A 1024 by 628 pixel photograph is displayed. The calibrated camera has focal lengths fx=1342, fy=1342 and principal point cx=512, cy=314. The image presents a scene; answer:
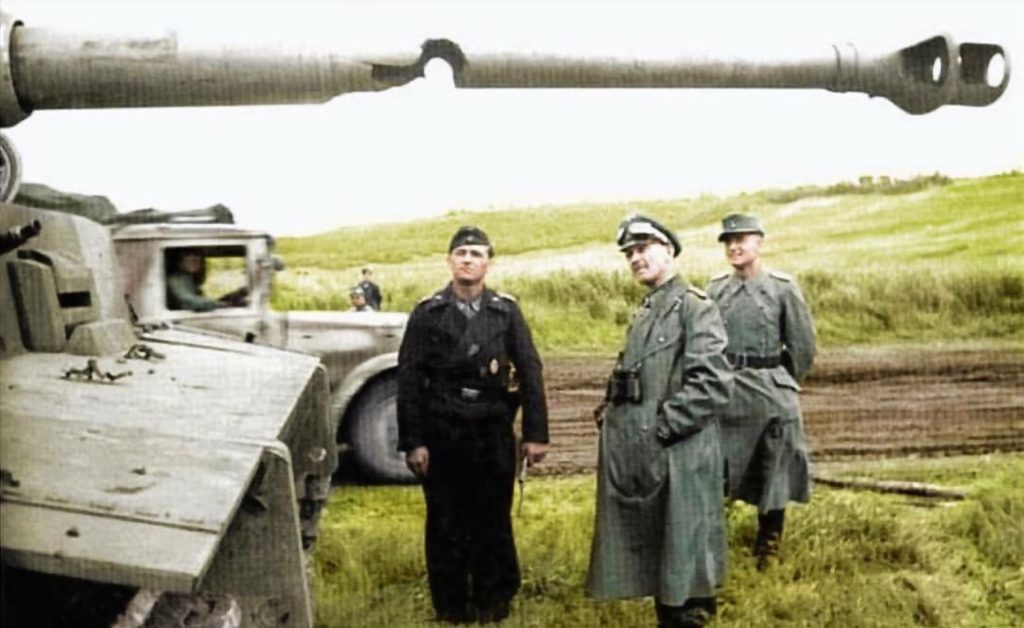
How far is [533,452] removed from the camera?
10.7 feet

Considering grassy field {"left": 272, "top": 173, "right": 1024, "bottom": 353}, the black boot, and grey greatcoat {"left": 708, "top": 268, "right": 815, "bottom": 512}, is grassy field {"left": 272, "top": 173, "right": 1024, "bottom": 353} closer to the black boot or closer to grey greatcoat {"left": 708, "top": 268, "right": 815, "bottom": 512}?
grey greatcoat {"left": 708, "top": 268, "right": 815, "bottom": 512}

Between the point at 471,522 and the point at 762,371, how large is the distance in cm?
83

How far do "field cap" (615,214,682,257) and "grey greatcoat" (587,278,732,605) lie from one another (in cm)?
11

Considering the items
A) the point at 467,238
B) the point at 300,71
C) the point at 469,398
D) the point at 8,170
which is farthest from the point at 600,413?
the point at 8,170

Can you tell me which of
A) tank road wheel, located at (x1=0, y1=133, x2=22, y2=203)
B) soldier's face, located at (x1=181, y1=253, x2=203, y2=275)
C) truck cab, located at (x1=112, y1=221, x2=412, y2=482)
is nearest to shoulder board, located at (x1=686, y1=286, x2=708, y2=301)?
truck cab, located at (x1=112, y1=221, x2=412, y2=482)

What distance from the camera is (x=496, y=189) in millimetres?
3334

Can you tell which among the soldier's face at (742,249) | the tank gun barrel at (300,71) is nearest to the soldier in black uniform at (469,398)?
the tank gun barrel at (300,71)

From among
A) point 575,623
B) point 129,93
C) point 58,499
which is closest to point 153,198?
point 129,93

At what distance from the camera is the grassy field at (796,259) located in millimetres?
3311

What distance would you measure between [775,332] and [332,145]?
1.21m

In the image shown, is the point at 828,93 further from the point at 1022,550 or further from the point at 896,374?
the point at 1022,550

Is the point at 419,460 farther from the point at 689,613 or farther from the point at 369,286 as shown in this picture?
the point at 689,613

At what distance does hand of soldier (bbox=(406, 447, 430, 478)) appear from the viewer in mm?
3293

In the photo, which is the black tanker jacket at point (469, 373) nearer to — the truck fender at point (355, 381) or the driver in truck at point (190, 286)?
the truck fender at point (355, 381)
